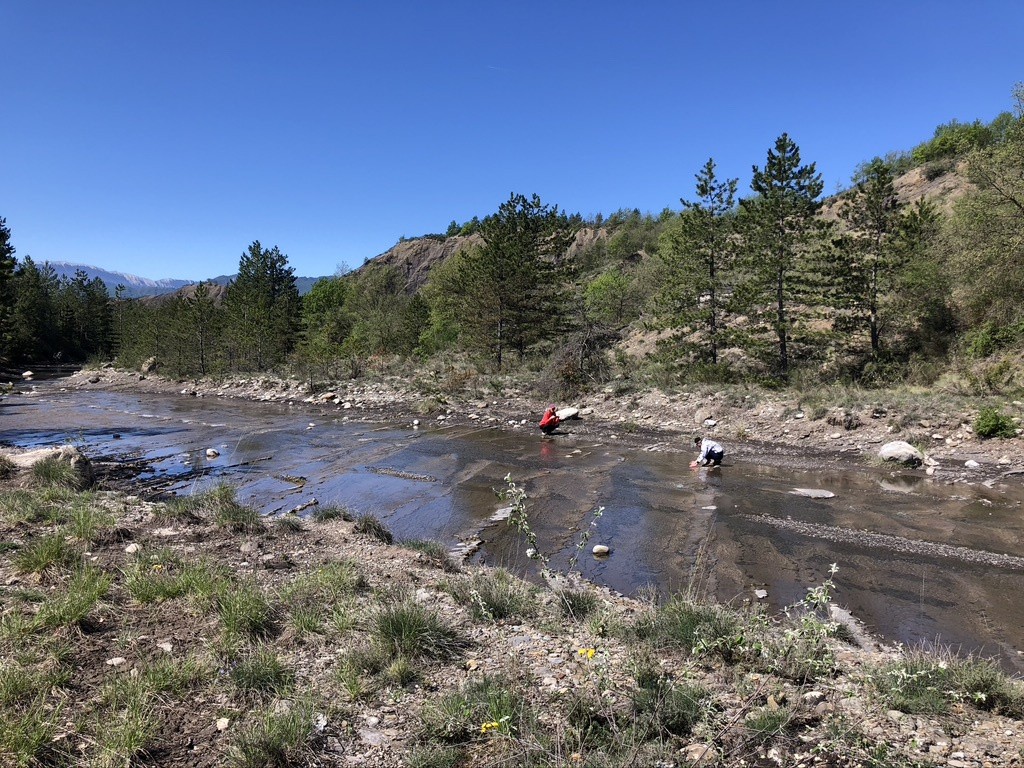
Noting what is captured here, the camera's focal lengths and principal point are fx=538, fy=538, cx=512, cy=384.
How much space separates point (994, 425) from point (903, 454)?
8.60 ft

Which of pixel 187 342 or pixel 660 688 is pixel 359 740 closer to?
pixel 660 688

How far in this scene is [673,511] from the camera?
10539 mm

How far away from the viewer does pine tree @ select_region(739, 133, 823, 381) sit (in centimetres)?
2073

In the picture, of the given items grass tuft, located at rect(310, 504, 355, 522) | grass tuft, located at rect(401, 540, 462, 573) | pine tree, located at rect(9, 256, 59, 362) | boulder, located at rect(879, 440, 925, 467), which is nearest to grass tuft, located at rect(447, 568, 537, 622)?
grass tuft, located at rect(401, 540, 462, 573)

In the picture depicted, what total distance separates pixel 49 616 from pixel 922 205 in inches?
1155

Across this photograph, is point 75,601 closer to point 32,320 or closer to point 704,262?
point 704,262

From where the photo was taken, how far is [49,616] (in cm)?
457

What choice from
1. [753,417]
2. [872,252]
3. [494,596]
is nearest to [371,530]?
[494,596]

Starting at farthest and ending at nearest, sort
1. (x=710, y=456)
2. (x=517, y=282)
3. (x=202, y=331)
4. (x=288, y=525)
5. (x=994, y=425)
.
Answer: (x=202, y=331), (x=517, y=282), (x=710, y=456), (x=994, y=425), (x=288, y=525)

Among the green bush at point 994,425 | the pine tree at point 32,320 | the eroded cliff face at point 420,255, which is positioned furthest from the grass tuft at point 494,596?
the eroded cliff face at point 420,255

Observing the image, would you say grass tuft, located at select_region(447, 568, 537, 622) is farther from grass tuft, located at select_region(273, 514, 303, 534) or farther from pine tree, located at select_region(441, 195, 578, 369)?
pine tree, located at select_region(441, 195, 578, 369)

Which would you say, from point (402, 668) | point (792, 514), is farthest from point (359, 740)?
point (792, 514)

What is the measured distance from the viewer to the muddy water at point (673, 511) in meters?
6.91

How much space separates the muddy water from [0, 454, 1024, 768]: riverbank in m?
1.39
